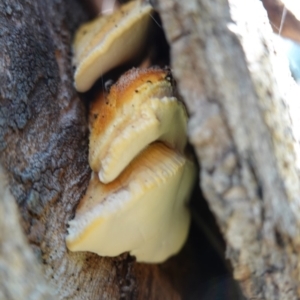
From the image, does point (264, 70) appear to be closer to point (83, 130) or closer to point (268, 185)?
point (268, 185)

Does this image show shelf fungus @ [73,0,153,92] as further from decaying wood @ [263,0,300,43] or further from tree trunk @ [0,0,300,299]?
decaying wood @ [263,0,300,43]

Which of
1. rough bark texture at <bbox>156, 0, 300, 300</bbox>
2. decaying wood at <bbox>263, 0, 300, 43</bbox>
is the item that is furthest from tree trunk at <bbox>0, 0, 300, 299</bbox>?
decaying wood at <bbox>263, 0, 300, 43</bbox>

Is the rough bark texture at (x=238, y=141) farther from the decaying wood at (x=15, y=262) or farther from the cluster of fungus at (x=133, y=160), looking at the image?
the decaying wood at (x=15, y=262)

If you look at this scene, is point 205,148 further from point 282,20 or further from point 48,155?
point 282,20

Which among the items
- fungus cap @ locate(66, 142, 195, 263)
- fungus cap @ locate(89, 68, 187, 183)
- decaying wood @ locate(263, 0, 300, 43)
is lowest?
decaying wood @ locate(263, 0, 300, 43)

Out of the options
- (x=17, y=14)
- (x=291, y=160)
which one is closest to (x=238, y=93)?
(x=291, y=160)

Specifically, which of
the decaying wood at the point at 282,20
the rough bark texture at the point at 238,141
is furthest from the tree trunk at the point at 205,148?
the decaying wood at the point at 282,20
